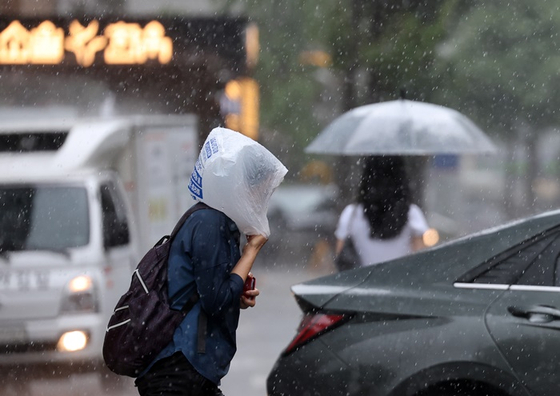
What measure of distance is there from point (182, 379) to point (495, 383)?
4.77 feet

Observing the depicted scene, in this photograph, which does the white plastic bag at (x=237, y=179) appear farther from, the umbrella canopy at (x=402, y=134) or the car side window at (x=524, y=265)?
the umbrella canopy at (x=402, y=134)

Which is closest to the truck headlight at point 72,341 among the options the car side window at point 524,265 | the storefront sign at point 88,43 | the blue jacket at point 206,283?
the car side window at point 524,265

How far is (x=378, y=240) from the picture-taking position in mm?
6559

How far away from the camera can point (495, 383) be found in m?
4.41

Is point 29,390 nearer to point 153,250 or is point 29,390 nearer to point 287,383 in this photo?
point 287,383

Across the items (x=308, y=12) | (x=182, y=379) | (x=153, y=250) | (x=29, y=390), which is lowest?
(x=29, y=390)

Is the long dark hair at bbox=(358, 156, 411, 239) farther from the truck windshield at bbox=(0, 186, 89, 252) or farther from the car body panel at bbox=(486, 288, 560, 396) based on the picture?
the truck windshield at bbox=(0, 186, 89, 252)

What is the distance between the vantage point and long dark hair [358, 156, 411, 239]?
6480 millimetres

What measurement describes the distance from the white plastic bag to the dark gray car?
1.01 meters

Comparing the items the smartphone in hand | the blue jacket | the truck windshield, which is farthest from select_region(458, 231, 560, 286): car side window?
the truck windshield

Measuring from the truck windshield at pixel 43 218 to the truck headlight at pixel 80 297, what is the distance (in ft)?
1.31

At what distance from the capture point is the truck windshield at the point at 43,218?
849 cm

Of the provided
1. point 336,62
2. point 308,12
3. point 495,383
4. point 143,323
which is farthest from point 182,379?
point 308,12

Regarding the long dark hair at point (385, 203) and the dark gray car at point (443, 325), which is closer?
the dark gray car at point (443, 325)
